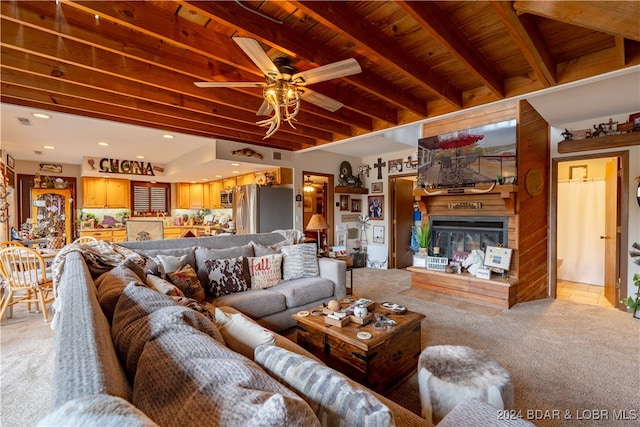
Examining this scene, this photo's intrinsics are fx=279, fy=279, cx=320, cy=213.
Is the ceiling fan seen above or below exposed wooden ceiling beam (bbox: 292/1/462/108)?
below

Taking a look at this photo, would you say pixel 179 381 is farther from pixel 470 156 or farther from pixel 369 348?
pixel 470 156

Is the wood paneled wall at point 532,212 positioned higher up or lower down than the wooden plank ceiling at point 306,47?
lower down

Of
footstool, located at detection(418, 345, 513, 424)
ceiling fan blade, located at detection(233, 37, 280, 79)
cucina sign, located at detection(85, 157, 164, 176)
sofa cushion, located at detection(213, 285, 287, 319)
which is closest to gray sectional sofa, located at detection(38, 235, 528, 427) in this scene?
footstool, located at detection(418, 345, 513, 424)

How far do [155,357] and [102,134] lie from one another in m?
4.74

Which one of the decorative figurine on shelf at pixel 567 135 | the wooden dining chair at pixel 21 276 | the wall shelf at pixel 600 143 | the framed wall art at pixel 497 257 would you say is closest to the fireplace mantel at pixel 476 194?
the framed wall art at pixel 497 257

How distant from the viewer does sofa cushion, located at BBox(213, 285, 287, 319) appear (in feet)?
8.13

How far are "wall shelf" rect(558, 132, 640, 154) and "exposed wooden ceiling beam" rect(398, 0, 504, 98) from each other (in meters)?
1.83

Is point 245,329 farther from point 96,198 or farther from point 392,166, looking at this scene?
point 96,198

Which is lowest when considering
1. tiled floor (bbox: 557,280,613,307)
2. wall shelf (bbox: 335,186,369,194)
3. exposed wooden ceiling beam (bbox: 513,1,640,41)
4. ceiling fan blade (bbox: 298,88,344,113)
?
tiled floor (bbox: 557,280,613,307)

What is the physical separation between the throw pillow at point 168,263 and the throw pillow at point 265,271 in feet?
2.23

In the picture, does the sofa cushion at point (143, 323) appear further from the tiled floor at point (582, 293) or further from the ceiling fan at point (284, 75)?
the tiled floor at point (582, 293)

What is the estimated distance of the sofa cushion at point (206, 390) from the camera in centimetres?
53

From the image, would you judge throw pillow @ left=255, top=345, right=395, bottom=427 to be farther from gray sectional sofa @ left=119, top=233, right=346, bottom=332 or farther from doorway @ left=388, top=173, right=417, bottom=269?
doorway @ left=388, top=173, right=417, bottom=269

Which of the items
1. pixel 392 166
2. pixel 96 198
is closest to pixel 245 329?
pixel 392 166
